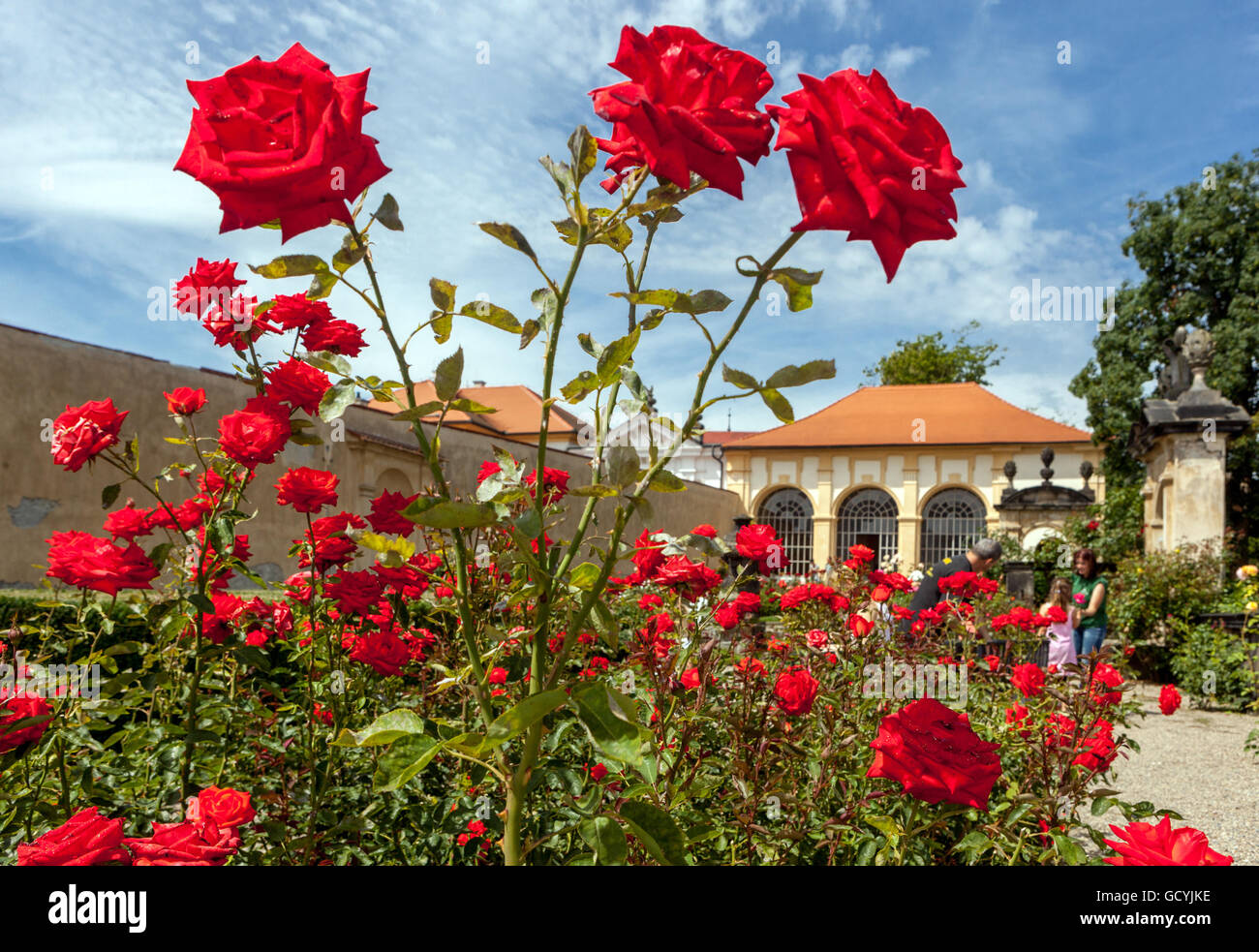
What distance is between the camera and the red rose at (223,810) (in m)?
0.81

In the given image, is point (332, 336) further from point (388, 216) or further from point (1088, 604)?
point (1088, 604)

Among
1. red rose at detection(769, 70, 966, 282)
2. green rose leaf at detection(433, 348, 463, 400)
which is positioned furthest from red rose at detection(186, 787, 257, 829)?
red rose at detection(769, 70, 966, 282)

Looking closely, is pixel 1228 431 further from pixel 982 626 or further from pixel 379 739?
pixel 379 739

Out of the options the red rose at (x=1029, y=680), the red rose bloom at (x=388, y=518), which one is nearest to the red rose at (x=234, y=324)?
the red rose bloom at (x=388, y=518)

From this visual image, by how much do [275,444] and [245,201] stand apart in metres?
0.83

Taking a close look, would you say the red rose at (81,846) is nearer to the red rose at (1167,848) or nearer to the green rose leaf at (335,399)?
the green rose leaf at (335,399)

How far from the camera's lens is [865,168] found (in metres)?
0.65

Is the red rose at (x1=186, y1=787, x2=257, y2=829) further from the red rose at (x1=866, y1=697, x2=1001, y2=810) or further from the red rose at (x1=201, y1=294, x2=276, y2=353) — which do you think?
the red rose at (x1=201, y1=294, x2=276, y2=353)

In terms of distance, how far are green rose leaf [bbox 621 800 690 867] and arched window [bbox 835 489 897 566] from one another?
29036mm

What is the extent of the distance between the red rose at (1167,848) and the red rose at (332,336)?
58.7 inches

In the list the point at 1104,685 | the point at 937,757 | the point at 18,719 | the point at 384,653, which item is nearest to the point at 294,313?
the point at 384,653

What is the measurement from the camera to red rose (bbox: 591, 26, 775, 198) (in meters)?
0.67

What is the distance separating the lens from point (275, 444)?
4.58ft

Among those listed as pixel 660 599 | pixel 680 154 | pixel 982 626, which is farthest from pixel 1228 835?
pixel 680 154
